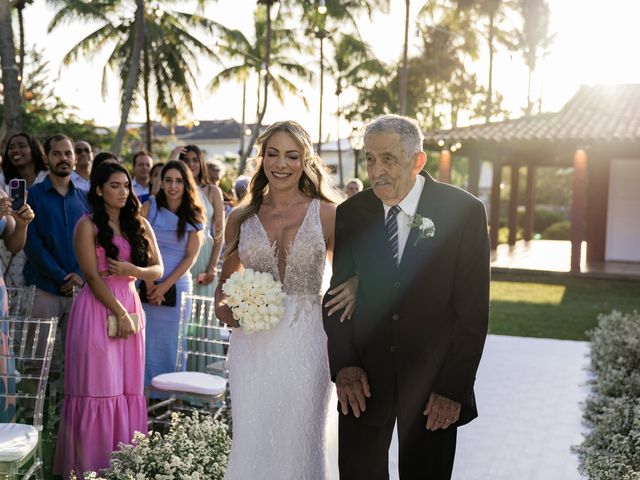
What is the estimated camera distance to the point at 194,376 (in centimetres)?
552

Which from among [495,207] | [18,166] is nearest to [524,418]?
[18,166]

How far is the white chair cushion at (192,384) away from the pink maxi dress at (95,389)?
0.78ft

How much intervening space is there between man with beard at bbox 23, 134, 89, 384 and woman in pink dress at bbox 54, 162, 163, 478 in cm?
131

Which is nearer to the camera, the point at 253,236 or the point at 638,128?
the point at 253,236

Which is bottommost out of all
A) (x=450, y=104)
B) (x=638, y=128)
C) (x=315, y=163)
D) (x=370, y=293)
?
(x=370, y=293)

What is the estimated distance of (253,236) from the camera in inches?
160

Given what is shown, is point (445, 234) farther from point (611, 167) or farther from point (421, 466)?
point (611, 167)

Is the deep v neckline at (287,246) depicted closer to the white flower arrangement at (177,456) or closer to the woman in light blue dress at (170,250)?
the white flower arrangement at (177,456)

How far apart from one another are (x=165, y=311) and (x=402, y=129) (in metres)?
3.84

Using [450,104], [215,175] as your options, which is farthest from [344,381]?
[450,104]

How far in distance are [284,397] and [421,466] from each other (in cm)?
86

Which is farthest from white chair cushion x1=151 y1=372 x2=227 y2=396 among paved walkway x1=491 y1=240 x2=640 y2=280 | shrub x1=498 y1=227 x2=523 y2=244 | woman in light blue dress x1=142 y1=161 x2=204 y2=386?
shrub x1=498 y1=227 x2=523 y2=244

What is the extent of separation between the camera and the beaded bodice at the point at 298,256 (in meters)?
3.99


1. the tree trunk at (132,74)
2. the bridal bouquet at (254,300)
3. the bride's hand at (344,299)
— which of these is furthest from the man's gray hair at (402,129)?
the tree trunk at (132,74)
